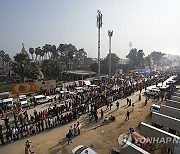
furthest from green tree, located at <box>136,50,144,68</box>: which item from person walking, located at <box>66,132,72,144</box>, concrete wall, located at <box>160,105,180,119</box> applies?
person walking, located at <box>66,132,72,144</box>

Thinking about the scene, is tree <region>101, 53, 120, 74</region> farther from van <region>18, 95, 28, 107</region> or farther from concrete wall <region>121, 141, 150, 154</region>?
concrete wall <region>121, 141, 150, 154</region>

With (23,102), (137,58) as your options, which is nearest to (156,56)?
(137,58)

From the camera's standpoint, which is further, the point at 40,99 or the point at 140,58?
the point at 140,58

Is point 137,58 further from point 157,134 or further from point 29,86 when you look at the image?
point 157,134

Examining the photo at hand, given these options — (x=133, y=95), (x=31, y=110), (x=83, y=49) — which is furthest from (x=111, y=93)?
(x=83, y=49)

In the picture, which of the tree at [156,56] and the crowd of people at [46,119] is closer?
the crowd of people at [46,119]

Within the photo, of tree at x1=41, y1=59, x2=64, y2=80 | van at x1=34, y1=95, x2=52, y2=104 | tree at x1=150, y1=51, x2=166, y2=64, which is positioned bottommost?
van at x1=34, y1=95, x2=52, y2=104

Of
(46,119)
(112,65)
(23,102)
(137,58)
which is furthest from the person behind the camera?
(137,58)

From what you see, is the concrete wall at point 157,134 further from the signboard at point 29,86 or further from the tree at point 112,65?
the tree at point 112,65

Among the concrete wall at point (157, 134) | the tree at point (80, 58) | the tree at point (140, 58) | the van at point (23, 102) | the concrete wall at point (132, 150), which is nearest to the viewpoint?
the concrete wall at point (132, 150)

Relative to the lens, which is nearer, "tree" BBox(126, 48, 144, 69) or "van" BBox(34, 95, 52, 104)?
"van" BBox(34, 95, 52, 104)

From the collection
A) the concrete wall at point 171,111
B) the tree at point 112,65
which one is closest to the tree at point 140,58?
the tree at point 112,65

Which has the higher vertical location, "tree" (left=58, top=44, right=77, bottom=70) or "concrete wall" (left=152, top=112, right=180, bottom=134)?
"tree" (left=58, top=44, right=77, bottom=70)

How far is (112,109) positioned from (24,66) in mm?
25310
